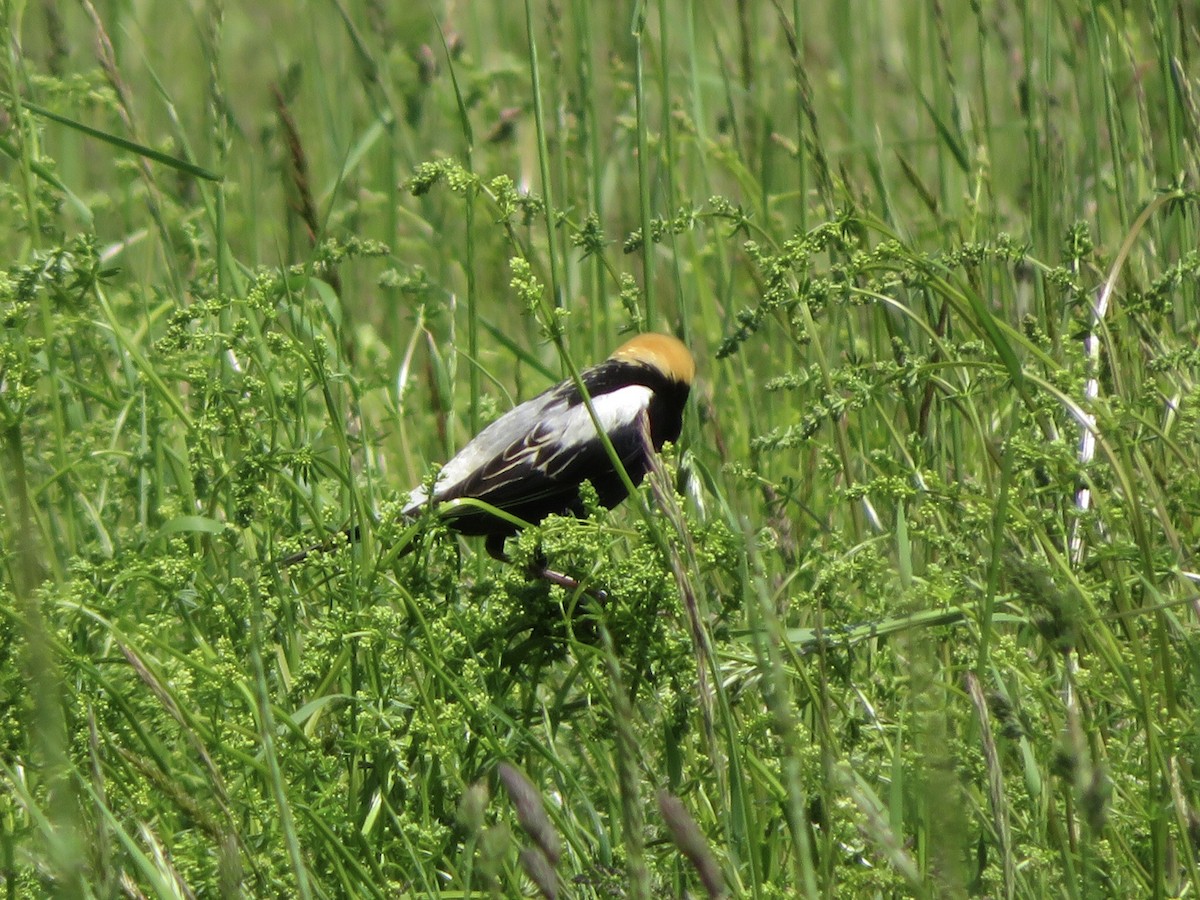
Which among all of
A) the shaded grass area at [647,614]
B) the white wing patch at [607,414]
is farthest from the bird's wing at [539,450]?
the shaded grass area at [647,614]

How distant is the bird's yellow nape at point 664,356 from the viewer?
3.73 meters

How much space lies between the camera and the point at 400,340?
4.54 meters

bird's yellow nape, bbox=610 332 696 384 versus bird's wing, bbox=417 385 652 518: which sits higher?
bird's yellow nape, bbox=610 332 696 384

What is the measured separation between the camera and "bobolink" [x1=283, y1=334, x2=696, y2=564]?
3627 millimetres

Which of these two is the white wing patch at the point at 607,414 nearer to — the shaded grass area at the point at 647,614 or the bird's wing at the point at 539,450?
the bird's wing at the point at 539,450

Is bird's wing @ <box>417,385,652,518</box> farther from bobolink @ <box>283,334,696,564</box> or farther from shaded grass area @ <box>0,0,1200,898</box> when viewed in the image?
shaded grass area @ <box>0,0,1200,898</box>

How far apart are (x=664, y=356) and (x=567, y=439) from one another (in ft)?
1.15

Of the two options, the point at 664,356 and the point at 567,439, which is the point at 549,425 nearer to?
the point at 567,439

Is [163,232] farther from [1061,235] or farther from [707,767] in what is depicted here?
[1061,235]

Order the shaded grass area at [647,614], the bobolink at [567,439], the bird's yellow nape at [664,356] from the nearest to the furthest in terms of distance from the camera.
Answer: the shaded grass area at [647,614]
the bobolink at [567,439]
the bird's yellow nape at [664,356]

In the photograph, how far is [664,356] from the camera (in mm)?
3736

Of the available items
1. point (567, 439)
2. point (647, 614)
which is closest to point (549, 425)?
point (567, 439)

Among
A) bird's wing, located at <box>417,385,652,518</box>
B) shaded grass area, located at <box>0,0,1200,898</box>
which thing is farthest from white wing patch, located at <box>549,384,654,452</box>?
shaded grass area, located at <box>0,0,1200,898</box>

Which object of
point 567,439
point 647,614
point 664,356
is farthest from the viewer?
point 664,356
